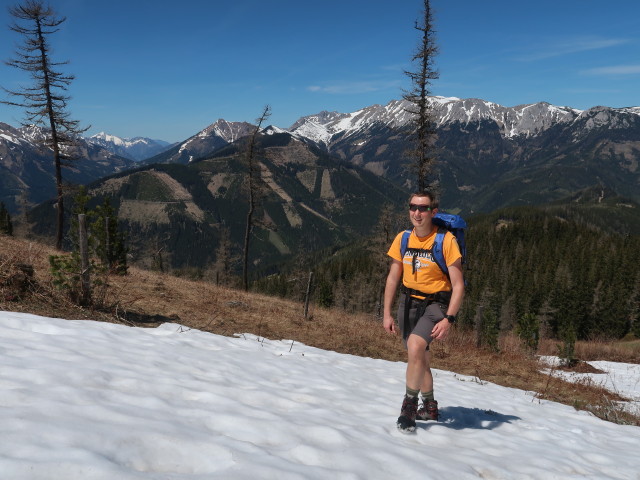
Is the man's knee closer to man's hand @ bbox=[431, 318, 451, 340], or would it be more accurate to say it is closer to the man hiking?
the man hiking

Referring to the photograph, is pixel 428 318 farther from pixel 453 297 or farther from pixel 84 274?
pixel 84 274

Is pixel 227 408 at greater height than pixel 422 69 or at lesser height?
lesser

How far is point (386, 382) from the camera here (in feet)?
25.7

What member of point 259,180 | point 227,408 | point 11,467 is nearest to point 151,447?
point 11,467

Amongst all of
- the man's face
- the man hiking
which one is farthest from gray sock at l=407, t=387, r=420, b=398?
the man's face

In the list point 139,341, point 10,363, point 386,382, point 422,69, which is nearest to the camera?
point 10,363

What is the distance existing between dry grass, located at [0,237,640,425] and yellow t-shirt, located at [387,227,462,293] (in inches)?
194

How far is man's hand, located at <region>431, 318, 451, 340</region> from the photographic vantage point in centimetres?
459

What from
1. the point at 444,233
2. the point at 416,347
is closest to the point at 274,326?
the point at 416,347

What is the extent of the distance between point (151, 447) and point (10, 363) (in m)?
2.55

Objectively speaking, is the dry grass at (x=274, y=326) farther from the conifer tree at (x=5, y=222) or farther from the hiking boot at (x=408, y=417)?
the conifer tree at (x=5, y=222)

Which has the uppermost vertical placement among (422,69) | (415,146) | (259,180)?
(422,69)

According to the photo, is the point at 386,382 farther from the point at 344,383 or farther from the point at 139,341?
the point at 139,341

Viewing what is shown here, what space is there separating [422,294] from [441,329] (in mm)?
516
